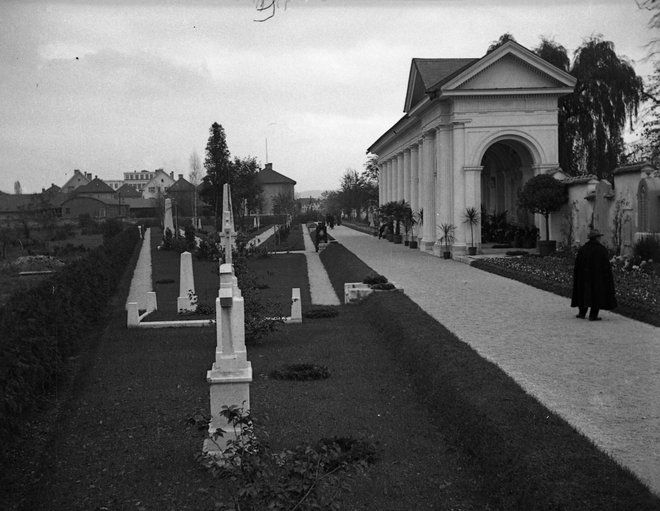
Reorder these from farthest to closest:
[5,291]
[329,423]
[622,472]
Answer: [5,291] → [329,423] → [622,472]

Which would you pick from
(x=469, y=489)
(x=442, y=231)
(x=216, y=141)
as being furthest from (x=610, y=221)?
(x=216, y=141)

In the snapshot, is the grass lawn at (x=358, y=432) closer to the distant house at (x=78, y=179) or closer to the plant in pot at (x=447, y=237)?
the plant in pot at (x=447, y=237)

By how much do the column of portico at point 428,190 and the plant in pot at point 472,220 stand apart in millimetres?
3928

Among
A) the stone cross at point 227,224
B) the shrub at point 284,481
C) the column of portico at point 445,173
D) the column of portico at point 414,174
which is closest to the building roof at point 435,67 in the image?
the column of portico at point 414,174

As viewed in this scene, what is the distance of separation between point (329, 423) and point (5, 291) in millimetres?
16566

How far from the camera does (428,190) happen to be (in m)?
29.6

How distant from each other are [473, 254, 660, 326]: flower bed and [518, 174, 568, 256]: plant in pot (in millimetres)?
927

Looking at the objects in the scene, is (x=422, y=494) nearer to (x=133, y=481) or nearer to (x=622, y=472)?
(x=622, y=472)

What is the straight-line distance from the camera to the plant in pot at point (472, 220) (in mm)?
25438

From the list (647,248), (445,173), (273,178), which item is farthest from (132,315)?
(273,178)

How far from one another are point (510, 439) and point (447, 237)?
20939mm

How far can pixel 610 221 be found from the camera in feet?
68.6

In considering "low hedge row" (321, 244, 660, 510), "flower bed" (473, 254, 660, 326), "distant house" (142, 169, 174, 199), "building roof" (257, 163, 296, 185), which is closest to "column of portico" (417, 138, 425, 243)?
"flower bed" (473, 254, 660, 326)

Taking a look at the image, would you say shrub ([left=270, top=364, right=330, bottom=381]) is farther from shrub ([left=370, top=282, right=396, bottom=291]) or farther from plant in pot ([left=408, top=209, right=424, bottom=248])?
plant in pot ([left=408, top=209, right=424, bottom=248])
